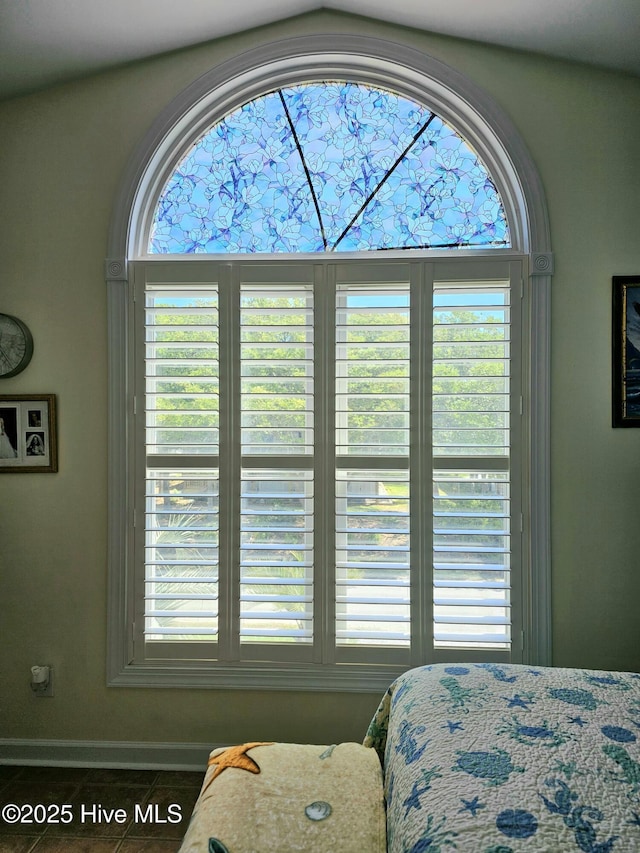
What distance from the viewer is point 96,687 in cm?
269

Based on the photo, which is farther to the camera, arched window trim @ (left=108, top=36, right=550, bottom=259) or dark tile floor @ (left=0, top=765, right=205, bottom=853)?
arched window trim @ (left=108, top=36, right=550, bottom=259)

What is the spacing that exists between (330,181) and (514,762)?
7.73 ft

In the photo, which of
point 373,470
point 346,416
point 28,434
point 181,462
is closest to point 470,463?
point 373,470

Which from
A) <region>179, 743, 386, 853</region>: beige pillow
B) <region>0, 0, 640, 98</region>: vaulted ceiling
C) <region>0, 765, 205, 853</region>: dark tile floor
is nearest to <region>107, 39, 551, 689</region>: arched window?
<region>0, 0, 640, 98</region>: vaulted ceiling

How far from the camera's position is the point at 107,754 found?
267 centimetres

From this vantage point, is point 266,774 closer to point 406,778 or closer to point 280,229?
point 406,778

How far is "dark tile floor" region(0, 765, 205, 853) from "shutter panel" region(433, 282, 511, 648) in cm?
122

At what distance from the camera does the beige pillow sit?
1.18 m

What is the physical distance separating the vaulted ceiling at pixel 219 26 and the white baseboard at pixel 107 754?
2.83 metres

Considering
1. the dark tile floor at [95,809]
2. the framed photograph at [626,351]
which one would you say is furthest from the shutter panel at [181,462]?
the framed photograph at [626,351]

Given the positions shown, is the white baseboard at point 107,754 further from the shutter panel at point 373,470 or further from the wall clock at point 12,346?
the wall clock at point 12,346

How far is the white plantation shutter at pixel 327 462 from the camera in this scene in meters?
2.58

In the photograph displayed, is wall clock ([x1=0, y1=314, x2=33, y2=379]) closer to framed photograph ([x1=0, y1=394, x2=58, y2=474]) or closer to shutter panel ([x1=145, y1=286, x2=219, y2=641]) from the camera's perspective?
framed photograph ([x1=0, y1=394, x2=58, y2=474])

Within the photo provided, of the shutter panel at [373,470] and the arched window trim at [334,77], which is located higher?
the arched window trim at [334,77]
